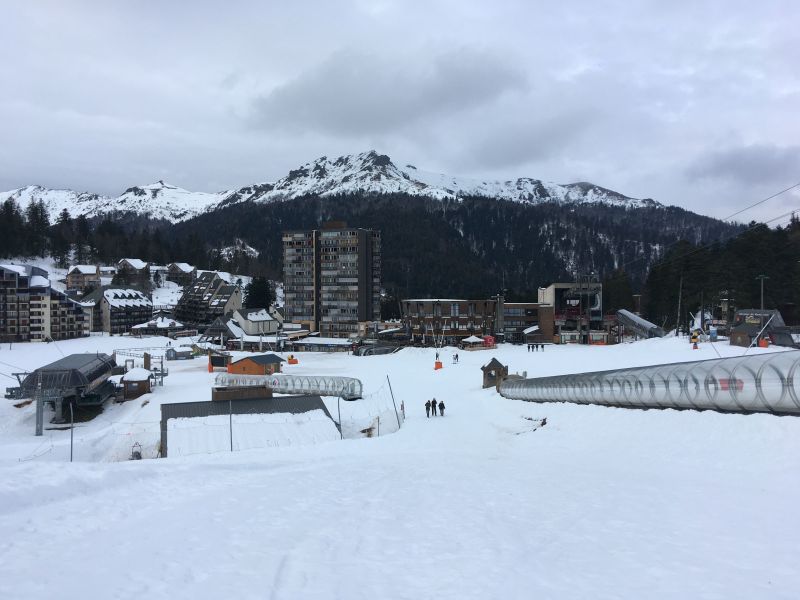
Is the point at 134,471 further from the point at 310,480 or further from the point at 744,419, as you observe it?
the point at 744,419

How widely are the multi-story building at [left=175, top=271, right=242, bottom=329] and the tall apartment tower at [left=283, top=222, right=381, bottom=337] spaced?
66.6 ft

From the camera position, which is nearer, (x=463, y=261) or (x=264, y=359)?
(x=264, y=359)

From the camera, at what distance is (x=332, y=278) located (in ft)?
311

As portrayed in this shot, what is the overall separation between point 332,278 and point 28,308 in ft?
154

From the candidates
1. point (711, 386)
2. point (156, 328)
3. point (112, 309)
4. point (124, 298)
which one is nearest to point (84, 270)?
point (124, 298)

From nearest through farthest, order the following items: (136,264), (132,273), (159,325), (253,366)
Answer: (253,366), (159,325), (132,273), (136,264)

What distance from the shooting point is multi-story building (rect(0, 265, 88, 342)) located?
75806 mm

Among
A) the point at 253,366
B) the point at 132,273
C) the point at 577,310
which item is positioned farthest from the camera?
the point at 132,273

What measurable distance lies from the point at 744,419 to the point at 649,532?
22.4 feet

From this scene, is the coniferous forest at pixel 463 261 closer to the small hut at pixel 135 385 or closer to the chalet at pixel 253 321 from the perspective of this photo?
the chalet at pixel 253 321

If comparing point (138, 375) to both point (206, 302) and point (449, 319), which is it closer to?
point (449, 319)

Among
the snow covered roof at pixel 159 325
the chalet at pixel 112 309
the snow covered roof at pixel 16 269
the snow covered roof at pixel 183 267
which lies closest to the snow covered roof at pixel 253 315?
the snow covered roof at pixel 159 325

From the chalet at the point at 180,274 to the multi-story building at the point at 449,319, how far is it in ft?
281

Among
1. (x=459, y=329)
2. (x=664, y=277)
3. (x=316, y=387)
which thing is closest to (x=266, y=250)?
(x=459, y=329)
